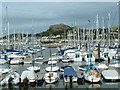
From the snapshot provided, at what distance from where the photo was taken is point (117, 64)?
32.9 m

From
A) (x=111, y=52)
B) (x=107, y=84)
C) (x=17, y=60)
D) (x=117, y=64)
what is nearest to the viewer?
(x=107, y=84)

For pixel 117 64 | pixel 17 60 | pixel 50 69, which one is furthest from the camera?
pixel 17 60

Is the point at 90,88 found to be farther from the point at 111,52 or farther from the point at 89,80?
the point at 111,52

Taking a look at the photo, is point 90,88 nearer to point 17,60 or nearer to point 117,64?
point 117,64

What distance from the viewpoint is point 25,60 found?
42.7m

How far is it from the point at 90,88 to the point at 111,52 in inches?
1075

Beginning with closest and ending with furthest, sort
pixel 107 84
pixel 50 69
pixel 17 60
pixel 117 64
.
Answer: pixel 107 84
pixel 50 69
pixel 117 64
pixel 17 60

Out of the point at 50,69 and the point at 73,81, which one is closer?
the point at 73,81

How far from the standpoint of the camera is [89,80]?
2261 centimetres

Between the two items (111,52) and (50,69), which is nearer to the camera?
(50,69)

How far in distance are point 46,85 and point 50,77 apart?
1.04m

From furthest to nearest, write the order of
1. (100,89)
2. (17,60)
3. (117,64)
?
1. (17,60)
2. (117,64)
3. (100,89)

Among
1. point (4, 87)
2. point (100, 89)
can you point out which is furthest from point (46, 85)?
point (100, 89)

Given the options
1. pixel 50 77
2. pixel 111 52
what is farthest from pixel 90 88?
pixel 111 52
